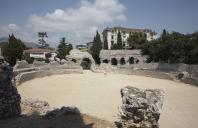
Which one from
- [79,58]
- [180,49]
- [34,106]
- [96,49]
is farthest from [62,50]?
[34,106]

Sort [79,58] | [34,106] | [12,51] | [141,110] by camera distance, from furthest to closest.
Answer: [12,51] → [79,58] → [34,106] → [141,110]

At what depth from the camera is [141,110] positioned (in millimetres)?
8195

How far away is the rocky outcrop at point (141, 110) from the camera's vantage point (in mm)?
8211

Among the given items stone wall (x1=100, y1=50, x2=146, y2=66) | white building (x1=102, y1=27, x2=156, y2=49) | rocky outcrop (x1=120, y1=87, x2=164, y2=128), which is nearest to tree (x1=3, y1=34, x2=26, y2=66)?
stone wall (x1=100, y1=50, x2=146, y2=66)

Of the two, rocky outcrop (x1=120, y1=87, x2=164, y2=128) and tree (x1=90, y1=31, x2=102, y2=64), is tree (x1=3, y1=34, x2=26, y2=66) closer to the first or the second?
tree (x1=90, y1=31, x2=102, y2=64)

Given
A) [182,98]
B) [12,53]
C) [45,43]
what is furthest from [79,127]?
[45,43]

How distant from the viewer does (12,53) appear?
53438mm

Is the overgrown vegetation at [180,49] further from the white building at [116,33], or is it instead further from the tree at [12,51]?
the white building at [116,33]

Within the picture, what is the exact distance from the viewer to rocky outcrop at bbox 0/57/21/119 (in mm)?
9695

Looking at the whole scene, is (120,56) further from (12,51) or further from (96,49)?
(12,51)

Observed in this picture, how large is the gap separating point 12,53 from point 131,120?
49429 millimetres

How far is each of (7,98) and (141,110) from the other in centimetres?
533

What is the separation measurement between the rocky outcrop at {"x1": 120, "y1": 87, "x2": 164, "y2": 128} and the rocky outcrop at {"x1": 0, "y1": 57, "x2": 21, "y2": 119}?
4426 mm

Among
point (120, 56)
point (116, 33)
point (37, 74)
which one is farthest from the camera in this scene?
point (116, 33)
